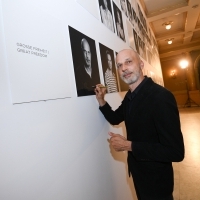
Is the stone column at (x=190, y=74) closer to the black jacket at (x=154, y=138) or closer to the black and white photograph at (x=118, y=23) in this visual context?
the black and white photograph at (x=118, y=23)

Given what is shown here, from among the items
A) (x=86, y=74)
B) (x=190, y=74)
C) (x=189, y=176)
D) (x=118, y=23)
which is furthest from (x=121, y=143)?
(x=190, y=74)

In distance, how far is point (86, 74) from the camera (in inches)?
49.4

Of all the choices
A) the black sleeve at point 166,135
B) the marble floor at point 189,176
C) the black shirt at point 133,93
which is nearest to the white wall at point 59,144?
the black shirt at point 133,93

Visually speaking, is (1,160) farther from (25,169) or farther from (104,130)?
(104,130)

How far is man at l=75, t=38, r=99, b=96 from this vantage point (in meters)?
1.16

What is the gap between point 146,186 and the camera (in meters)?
1.24

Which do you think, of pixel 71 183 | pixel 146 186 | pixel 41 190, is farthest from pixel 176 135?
pixel 41 190

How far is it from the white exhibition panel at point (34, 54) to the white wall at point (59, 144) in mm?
32

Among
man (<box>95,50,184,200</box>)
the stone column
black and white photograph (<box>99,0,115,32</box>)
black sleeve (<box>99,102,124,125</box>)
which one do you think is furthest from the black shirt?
the stone column

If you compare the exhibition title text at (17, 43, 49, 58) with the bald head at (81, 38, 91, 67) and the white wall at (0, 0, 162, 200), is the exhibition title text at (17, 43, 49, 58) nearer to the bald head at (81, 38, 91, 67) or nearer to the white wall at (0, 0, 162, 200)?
the white wall at (0, 0, 162, 200)

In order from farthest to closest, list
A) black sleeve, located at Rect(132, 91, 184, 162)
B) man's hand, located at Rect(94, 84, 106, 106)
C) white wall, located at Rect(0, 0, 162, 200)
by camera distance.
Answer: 1. man's hand, located at Rect(94, 84, 106, 106)
2. black sleeve, located at Rect(132, 91, 184, 162)
3. white wall, located at Rect(0, 0, 162, 200)

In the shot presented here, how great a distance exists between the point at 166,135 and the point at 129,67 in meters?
0.60

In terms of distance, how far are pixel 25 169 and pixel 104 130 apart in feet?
2.83

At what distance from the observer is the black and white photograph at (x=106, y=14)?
67.6 inches
